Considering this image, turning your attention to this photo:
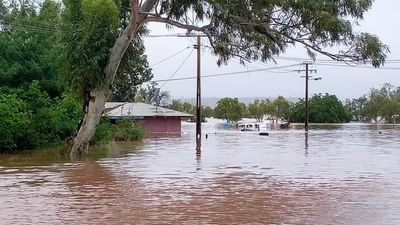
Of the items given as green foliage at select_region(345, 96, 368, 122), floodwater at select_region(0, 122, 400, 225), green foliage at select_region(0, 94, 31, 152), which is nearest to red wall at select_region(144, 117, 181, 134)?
green foliage at select_region(0, 94, 31, 152)

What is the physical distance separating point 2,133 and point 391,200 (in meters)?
21.1

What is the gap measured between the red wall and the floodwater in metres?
40.0

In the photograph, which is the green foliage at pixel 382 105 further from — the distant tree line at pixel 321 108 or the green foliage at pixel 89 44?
the green foliage at pixel 89 44

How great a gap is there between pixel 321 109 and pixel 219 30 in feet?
Answer: 311

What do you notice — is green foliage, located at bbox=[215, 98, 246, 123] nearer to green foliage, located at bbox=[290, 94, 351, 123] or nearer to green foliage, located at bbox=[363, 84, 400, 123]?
green foliage, located at bbox=[290, 94, 351, 123]

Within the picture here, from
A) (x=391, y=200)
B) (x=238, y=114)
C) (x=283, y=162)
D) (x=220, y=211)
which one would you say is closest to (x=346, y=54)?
(x=283, y=162)

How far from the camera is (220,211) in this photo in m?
12.3

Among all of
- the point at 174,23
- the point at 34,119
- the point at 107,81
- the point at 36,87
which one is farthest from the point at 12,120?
the point at 174,23

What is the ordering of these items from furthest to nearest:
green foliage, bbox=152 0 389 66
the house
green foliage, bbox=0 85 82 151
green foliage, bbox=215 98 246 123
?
green foliage, bbox=215 98 246 123 → the house → green foliage, bbox=0 85 82 151 → green foliage, bbox=152 0 389 66

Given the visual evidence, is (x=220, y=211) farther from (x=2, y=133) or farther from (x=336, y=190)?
(x=2, y=133)

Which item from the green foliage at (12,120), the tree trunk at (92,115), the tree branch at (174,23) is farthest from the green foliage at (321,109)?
the tree branch at (174,23)

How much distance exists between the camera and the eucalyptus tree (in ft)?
80.0

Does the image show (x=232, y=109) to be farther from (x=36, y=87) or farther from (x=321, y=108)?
(x=36, y=87)

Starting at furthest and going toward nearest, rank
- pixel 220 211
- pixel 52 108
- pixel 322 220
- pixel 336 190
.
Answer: pixel 52 108, pixel 336 190, pixel 220 211, pixel 322 220
